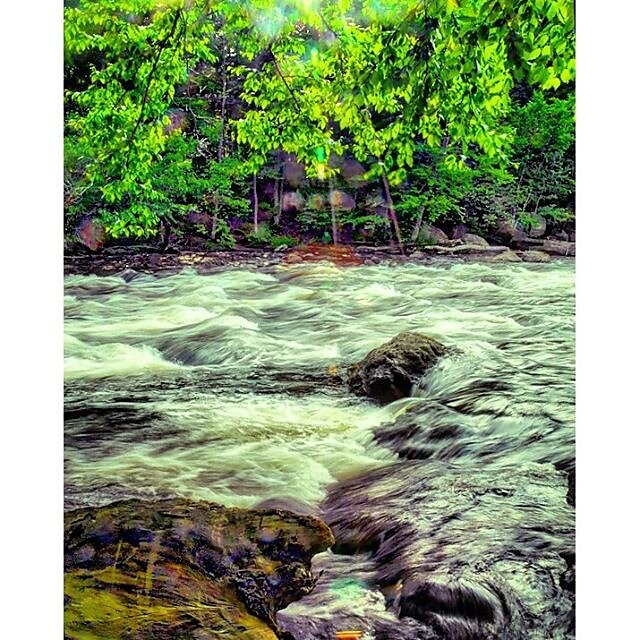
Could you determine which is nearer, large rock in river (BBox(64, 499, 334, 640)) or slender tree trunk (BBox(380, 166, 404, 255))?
large rock in river (BBox(64, 499, 334, 640))

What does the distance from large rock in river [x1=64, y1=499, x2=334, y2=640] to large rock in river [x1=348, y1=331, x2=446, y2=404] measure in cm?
45

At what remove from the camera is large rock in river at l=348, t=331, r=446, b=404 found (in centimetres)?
249

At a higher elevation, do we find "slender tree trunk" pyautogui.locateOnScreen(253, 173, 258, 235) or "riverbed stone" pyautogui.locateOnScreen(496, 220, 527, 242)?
"slender tree trunk" pyautogui.locateOnScreen(253, 173, 258, 235)

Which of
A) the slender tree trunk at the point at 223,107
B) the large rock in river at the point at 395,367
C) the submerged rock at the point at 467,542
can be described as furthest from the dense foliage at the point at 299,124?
the submerged rock at the point at 467,542

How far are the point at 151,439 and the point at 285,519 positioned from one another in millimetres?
500

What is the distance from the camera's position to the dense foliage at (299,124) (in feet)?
8.19

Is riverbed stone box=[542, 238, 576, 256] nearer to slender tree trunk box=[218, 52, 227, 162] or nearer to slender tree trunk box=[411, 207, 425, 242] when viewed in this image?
slender tree trunk box=[411, 207, 425, 242]

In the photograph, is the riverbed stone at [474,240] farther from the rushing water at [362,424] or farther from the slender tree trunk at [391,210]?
the slender tree trunk at [391,210]

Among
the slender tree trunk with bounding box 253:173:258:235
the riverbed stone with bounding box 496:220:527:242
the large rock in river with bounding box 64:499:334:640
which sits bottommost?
the large rock in river with bounding box 64:499:334:640

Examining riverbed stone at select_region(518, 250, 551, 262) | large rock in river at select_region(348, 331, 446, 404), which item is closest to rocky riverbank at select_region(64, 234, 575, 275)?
riverbed stone at select_region(518, 250, 551, 262)

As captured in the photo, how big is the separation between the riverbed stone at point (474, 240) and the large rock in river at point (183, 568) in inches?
40.6

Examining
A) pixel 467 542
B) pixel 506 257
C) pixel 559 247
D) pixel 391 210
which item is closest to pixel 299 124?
pixel 391 210
